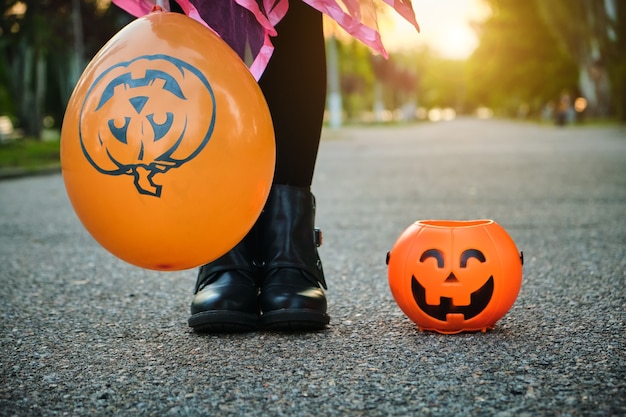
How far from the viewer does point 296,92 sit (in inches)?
103

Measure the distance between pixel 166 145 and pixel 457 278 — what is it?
979 mm

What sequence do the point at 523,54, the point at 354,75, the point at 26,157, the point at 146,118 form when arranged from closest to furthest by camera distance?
the point at 146,118 < the point at 26,157 < the point at 523,54 < the point at 354,75

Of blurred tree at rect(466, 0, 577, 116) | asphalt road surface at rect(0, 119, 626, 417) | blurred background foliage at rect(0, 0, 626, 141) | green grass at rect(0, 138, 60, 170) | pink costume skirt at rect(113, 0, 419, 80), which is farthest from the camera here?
blurred tree at rect(466, 0, 577, 116)

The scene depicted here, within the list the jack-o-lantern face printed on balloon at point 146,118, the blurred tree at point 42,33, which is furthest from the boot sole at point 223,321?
the blurred tree at point 42,33

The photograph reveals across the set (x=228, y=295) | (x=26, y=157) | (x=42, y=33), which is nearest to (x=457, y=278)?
(x=228, y=295)

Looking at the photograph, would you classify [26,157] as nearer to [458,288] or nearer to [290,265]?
[290,265]

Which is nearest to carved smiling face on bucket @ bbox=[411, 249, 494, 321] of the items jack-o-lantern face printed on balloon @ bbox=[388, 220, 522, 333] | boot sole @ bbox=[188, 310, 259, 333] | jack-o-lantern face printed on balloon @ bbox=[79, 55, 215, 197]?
jack-o-lantern face printed on balloon @ bbox=[388, 220, 522, 333]

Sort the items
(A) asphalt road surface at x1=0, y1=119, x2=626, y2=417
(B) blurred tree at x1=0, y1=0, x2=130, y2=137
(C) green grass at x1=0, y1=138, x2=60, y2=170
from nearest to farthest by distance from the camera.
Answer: (A) asphalt road surface at x1=0, y1=119, x2=626, y2=417 → (C) green grass at x1=0, y1=138, x2=60, y2=170 → (B) blurred tree at x1=0, y1=0, x2=130, y2=137

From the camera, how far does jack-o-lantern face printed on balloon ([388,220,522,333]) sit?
2.40m

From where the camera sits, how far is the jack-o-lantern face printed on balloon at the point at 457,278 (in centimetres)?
240

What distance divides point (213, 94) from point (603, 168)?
862cm

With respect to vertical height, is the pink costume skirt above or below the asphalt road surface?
above

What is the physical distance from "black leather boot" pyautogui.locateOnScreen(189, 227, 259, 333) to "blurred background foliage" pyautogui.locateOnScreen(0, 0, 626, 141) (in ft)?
46.1

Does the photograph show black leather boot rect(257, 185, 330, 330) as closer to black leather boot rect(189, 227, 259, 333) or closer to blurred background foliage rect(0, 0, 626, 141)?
black leather boot rect(189, 227, 259, 333)
